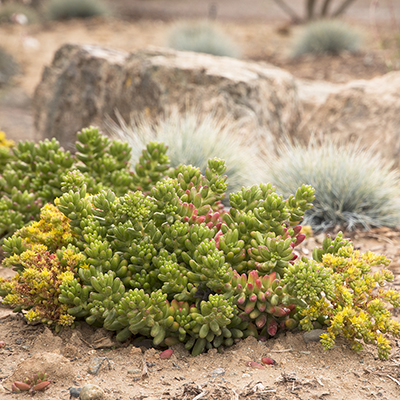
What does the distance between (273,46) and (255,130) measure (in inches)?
326

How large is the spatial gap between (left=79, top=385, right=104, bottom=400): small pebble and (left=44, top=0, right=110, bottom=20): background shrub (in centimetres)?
1495

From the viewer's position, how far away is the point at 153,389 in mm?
1885

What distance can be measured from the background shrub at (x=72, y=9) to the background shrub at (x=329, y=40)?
24.4 ft

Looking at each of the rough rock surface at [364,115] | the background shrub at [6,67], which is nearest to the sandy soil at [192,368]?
the rough rock surface at [364,115]

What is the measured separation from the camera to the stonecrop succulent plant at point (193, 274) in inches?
79.7

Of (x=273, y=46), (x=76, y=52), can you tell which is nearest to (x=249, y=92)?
(x=76, y=52)

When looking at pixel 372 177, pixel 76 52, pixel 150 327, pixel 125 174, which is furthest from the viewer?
pixel 76 52

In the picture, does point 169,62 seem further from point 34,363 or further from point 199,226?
point 34,363

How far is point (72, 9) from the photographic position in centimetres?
1471

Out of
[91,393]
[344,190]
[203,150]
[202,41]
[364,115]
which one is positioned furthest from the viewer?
[202,41]

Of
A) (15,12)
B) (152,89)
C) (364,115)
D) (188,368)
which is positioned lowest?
(188,368)

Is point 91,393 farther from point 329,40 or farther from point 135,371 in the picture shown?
point 329,40

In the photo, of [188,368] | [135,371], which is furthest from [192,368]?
[135,371]

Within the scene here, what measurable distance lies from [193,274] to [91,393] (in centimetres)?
64
